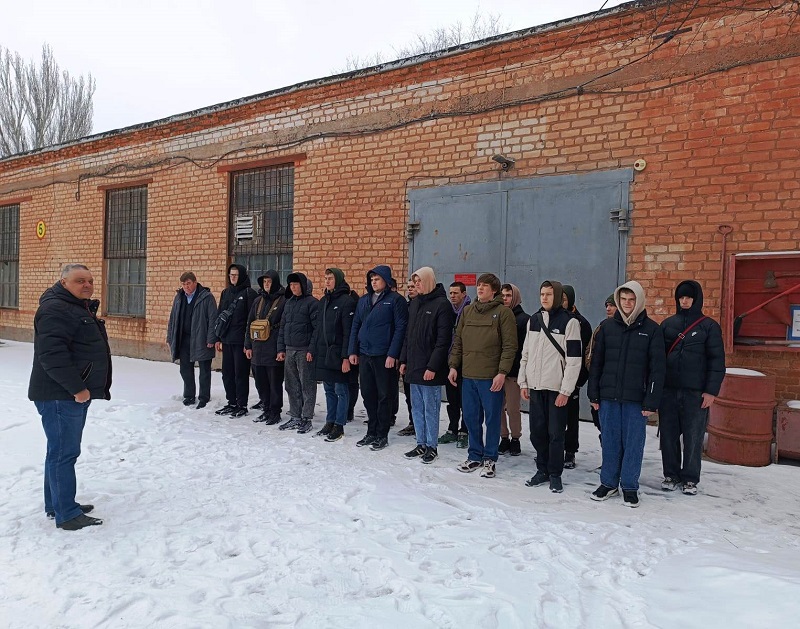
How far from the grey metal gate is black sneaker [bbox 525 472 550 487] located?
2331mm

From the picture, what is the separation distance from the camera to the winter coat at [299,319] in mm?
6066

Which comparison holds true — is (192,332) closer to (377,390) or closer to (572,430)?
(377,390)

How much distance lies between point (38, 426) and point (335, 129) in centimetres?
553

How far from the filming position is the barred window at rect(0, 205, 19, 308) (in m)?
14.4

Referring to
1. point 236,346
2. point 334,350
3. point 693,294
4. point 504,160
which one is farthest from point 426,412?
point 504,160

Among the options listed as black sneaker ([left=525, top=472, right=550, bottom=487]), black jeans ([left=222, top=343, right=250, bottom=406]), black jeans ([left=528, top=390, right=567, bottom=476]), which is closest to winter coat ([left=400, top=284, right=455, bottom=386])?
black jeans ([left=528, top=390, right=567, bottom=476])

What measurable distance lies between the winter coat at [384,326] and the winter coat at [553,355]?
1.33 meters

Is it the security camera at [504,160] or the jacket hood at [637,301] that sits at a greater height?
the security camera at [504,160]

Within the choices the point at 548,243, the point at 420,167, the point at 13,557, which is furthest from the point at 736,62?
the point at 13,557

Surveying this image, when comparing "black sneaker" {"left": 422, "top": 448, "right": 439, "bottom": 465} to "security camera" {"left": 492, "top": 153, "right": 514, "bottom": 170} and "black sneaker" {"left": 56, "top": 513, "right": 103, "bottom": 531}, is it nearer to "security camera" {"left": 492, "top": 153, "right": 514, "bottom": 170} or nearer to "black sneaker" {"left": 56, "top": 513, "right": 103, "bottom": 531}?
"black sneaker" {"left": 56, "top": 513, "right": 103, "bottom": 531}

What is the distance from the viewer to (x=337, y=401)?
5945mm

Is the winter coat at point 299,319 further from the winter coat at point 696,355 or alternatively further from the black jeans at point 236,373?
the winter coat at point 696,355

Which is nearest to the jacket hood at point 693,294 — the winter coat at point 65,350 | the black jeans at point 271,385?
the black jeans at point 271,385

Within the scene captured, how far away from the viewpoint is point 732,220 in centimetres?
571
